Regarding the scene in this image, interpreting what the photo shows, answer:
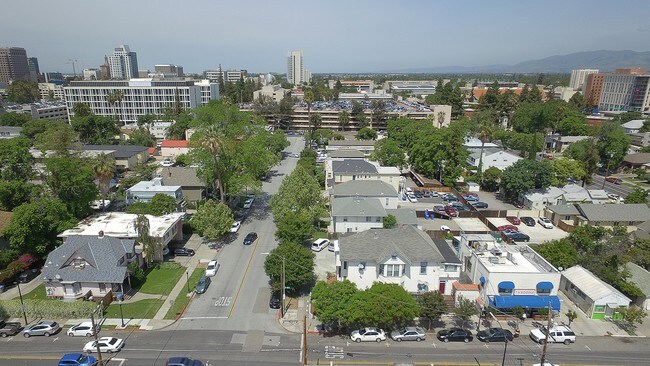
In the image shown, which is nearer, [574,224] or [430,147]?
[574,224]

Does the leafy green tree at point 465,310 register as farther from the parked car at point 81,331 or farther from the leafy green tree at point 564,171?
the leafy green tree at point 564,171

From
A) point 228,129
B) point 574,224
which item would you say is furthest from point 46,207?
point 574,224

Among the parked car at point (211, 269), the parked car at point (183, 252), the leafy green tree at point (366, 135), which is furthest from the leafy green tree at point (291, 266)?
the leafy green tree at point (366, 135)

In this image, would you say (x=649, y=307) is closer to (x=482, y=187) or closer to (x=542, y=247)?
(x=542, y=247)

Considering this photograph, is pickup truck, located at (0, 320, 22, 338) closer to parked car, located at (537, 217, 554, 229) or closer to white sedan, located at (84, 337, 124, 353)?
white sedan, located at (84, 337, 124, 353)

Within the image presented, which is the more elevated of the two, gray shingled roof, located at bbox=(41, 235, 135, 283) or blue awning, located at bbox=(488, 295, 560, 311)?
gray shingled roof, located at bbox=(41, 235, 135, 283)

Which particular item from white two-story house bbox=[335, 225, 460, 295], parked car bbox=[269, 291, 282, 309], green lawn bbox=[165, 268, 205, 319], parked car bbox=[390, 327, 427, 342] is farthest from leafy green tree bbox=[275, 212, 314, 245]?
parked car bbox=[390, 327, 427, 342]
